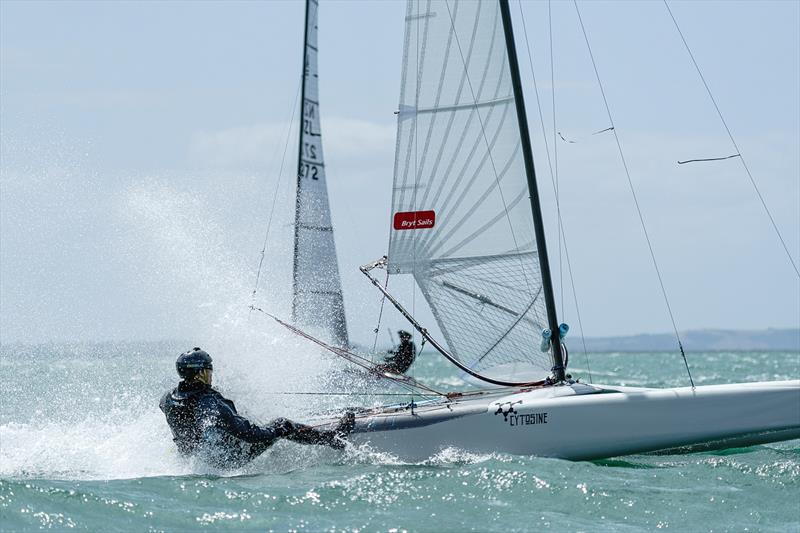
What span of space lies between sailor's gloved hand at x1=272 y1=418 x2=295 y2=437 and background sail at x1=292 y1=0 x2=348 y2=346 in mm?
7310

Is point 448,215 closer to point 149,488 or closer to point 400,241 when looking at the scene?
point 400,241

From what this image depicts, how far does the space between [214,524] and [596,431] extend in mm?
3967

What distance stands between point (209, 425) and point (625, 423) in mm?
3666

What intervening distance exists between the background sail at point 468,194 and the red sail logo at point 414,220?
0.03ft

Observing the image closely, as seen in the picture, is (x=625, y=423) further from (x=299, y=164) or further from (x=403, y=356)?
(x=299, y=164)

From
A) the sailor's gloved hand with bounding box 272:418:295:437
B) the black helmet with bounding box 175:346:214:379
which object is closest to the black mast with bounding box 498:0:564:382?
the sailor's gloved hand with bounding box 272:418:295:437

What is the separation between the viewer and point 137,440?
11180 millimetres

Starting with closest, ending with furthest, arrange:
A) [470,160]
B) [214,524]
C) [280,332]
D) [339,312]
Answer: [214,524] → [470,160] → [280,332] → [339,312]

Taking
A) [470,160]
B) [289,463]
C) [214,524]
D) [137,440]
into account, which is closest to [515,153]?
[470,160]

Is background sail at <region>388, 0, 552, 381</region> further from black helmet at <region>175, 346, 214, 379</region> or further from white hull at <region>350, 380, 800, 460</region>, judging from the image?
black helmet at <region>175, 346, 214, 379</region>

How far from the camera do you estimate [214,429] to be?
32.1 ft

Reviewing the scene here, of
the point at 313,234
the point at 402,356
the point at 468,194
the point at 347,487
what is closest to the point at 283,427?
the point at 347,487

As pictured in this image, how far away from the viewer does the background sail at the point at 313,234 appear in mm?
17922

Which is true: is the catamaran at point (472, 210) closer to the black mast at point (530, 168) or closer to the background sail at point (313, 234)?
the black mast at point (530, 168)
